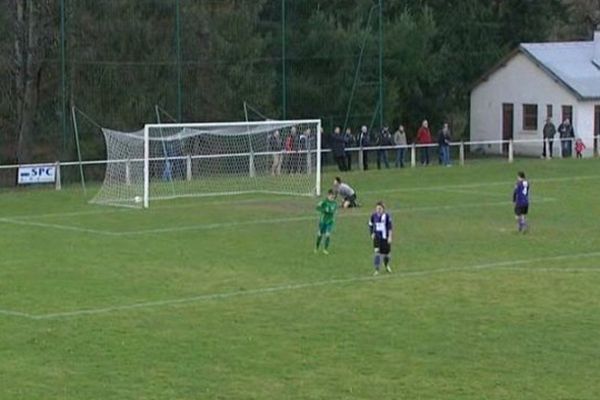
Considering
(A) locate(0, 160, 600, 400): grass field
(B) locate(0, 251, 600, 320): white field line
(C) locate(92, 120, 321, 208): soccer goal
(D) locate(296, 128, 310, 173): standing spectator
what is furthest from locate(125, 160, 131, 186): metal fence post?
(B) locate(0, 251, 600, 320): white field line

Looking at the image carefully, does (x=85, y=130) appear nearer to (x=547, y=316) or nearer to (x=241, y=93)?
(x=241, y=93)

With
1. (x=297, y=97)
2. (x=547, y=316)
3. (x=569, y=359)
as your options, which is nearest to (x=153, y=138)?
(x=297, y=97)

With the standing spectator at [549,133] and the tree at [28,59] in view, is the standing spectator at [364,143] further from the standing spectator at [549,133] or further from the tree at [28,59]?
the tree at [28,59]

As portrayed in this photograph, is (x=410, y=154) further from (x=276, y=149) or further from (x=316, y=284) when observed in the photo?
(x=316, y=284)

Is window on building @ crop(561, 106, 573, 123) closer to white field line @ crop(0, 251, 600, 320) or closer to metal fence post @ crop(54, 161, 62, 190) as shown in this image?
metal fence post @ crop(54, 161, 62, 190)

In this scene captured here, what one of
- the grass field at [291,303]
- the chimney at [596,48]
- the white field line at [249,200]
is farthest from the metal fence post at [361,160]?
the chimney at [596,48]

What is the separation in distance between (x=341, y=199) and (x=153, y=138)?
7.71m

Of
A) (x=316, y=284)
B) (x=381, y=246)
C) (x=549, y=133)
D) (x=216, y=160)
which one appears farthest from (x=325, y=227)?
(x=549, y=133)

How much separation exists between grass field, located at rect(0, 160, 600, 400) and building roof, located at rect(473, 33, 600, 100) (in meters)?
20.2

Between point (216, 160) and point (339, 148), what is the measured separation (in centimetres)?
559

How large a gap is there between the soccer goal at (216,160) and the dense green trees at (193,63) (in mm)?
4475

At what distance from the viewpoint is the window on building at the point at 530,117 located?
2633 inches

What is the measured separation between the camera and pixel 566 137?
62.3m

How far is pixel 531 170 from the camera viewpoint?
5619 centimetres
